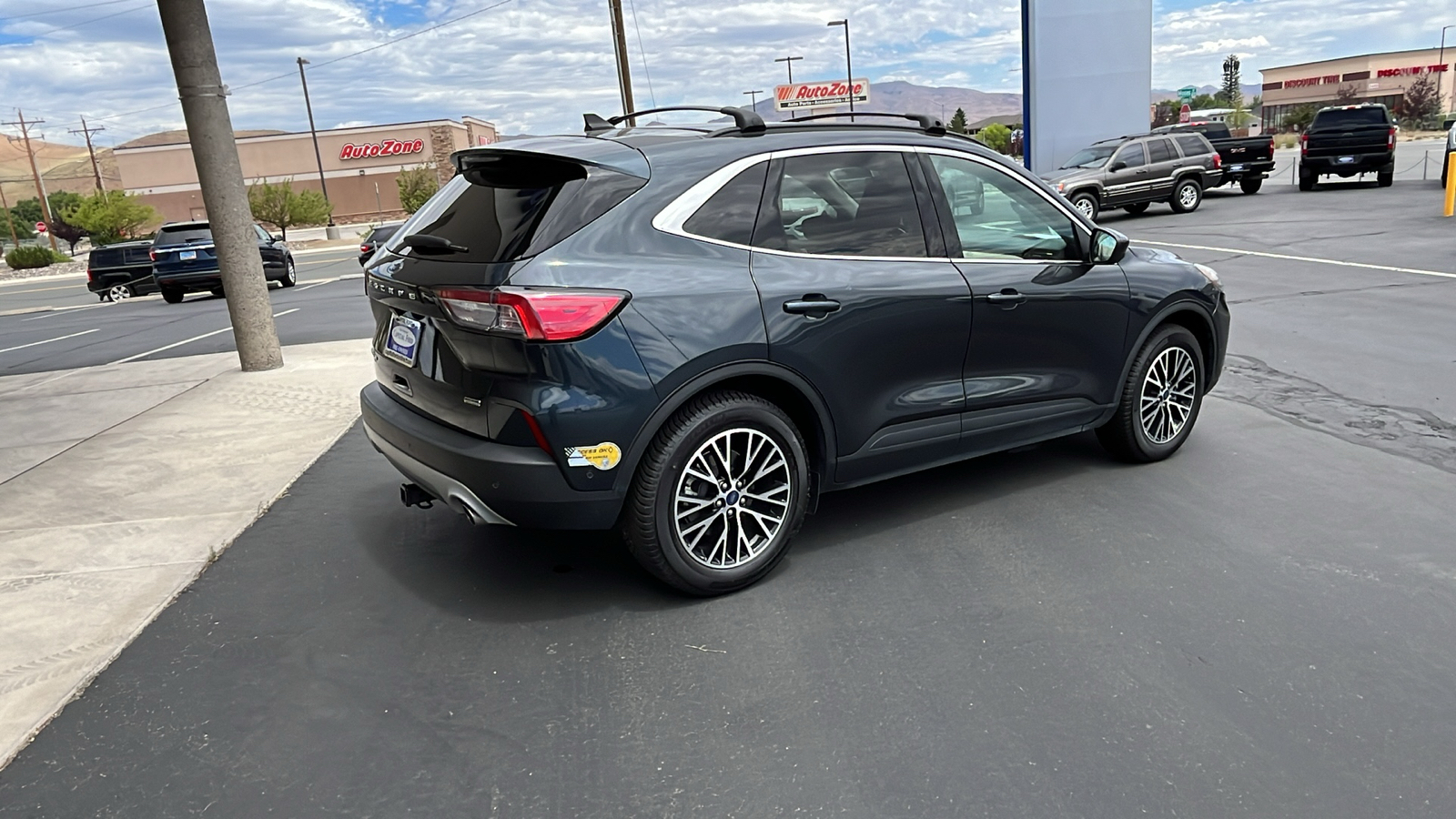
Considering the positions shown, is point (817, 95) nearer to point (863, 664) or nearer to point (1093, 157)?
point (1093, 157)

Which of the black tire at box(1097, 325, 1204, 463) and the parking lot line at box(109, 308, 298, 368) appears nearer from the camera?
the black tire at box(1097, 325, 1204, 463)

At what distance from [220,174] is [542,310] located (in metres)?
7.19

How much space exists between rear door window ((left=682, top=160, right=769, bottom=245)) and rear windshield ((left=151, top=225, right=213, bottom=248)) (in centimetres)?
1987

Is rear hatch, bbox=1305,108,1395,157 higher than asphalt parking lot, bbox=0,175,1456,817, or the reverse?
rear hatch, bbox=1305,108,1395,157

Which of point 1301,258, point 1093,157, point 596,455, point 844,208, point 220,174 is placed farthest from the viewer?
point 1093,157

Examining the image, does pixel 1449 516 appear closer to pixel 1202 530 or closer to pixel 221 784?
pixel 1202 530

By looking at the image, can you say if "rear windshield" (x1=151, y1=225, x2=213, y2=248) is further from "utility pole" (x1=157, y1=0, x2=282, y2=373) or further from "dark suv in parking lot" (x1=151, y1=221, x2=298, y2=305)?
"utility pole" (x1=157, y1=0, x2=282, y2=373)

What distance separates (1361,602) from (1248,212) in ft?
65.0

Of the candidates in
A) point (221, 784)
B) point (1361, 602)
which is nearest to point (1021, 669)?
point (1361, 602)

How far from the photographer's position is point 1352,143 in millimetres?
24578

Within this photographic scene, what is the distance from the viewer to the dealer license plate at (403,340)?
13.3ft

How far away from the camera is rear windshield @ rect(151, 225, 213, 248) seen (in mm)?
20891

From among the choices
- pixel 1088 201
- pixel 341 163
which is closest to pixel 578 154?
pixel 1088 201

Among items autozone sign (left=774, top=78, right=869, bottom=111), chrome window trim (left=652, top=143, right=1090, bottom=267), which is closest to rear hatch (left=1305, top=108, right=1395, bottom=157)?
chrome window trim (left=652, top=143, right=1090, bottom=267)
